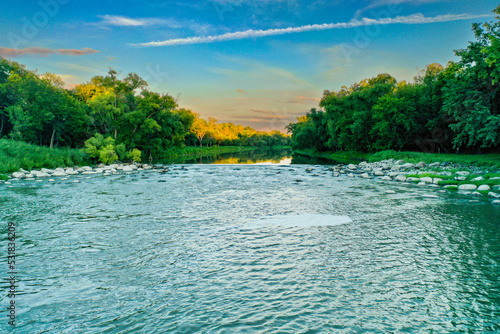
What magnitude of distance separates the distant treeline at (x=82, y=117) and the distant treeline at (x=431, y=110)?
3927 centimetres

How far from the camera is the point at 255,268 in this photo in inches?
308

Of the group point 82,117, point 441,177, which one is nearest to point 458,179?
point 441,177

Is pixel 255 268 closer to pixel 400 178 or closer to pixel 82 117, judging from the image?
pixel 400 178

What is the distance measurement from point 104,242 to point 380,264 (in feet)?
28.0

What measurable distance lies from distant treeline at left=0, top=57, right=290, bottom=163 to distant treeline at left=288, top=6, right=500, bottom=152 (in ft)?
129

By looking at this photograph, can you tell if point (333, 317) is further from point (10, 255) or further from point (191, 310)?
point (10, 255)

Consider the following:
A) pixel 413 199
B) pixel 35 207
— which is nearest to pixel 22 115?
pixel 35 207

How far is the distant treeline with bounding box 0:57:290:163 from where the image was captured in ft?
139

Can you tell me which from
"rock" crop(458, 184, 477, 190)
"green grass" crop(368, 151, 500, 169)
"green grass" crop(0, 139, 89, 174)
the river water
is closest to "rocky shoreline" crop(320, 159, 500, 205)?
"rock" crop(458, 184, 477, 190)

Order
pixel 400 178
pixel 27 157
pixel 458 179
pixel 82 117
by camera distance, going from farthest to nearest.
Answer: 1. pixel 82 117
2. pixel 27 157
3. pixel 400 178
4. pixel 458 179

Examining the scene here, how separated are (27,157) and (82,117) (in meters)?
19.0

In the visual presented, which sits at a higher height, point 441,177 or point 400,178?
point 441,177

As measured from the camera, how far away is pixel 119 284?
681 cm

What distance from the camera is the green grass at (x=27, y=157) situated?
28344 millimetres
